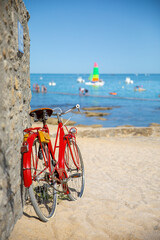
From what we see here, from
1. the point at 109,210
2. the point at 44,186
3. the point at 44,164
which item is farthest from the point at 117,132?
the point at 44,164

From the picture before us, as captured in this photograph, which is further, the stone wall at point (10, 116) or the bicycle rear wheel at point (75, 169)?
the bicycle rear wheel at point (75, 169)

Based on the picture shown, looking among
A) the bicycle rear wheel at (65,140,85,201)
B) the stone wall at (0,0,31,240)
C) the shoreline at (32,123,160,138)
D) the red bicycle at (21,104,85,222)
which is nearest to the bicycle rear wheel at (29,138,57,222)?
the red bicycle at (21,104,85,222)

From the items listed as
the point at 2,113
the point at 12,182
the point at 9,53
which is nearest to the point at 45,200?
the point at 12,182

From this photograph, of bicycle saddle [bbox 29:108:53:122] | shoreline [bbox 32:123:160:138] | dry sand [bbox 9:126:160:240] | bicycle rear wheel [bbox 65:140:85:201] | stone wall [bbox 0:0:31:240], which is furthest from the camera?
shoreline [bbox 32:123:160:138]

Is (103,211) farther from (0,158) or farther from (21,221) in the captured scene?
(0,158)

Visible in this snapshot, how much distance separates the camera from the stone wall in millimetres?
1960

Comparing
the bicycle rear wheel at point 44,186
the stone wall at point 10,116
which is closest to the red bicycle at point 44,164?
the bicycle rear wheel at point 44,186

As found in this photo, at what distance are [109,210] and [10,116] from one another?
1.86 metres

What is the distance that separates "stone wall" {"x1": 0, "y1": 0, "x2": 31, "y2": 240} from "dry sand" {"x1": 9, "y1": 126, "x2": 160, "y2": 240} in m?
0.30

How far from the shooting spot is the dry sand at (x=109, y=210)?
2.47 metres

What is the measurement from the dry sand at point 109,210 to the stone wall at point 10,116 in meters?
0.30

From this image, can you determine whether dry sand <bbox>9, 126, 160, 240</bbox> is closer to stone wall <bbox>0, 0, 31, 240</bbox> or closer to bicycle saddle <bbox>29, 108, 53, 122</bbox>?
stone wall <bbox>0, 0, 31, 240</bbox>

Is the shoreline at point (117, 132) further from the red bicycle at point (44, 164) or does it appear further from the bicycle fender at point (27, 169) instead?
the bicycle fender at point (27, 169)

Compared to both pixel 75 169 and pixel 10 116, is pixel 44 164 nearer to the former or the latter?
pixel 75 169
